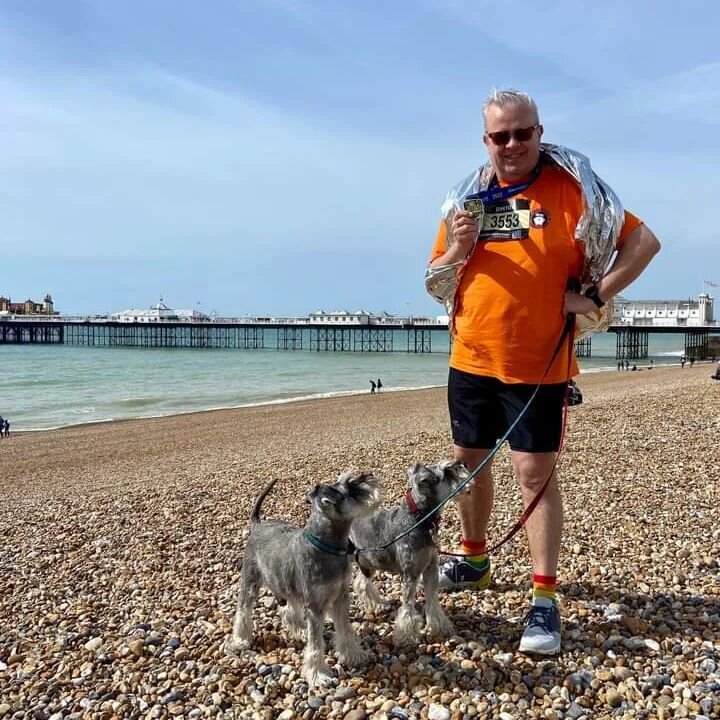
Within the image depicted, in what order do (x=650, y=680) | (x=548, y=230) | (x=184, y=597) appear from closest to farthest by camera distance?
(x=650, y=680) → (x=548, y=230) → (x=184, y=597)

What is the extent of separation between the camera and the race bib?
2.94 meters

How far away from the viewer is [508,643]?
118 inches

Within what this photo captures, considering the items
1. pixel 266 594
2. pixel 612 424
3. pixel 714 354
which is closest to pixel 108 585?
pixel 266 594

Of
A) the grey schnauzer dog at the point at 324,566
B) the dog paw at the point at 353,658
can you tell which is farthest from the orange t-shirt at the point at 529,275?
the dog paw at the point at 353,658

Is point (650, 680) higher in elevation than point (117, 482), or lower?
higher

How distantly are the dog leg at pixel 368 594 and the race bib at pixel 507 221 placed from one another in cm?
188

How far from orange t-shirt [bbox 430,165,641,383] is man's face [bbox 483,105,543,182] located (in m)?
0.10

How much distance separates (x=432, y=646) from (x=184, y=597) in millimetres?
1654

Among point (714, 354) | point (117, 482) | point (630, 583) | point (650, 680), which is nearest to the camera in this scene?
point (650, 680)

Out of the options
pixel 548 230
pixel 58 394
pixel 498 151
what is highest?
pixel 498 151

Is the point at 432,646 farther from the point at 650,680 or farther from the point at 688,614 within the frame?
the point at 688,614

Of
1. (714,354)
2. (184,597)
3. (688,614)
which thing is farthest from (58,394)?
(714,354)

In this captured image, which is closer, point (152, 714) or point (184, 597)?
point (152, 714)

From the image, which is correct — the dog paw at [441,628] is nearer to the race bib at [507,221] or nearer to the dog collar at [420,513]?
the dog collar at [420,513]
